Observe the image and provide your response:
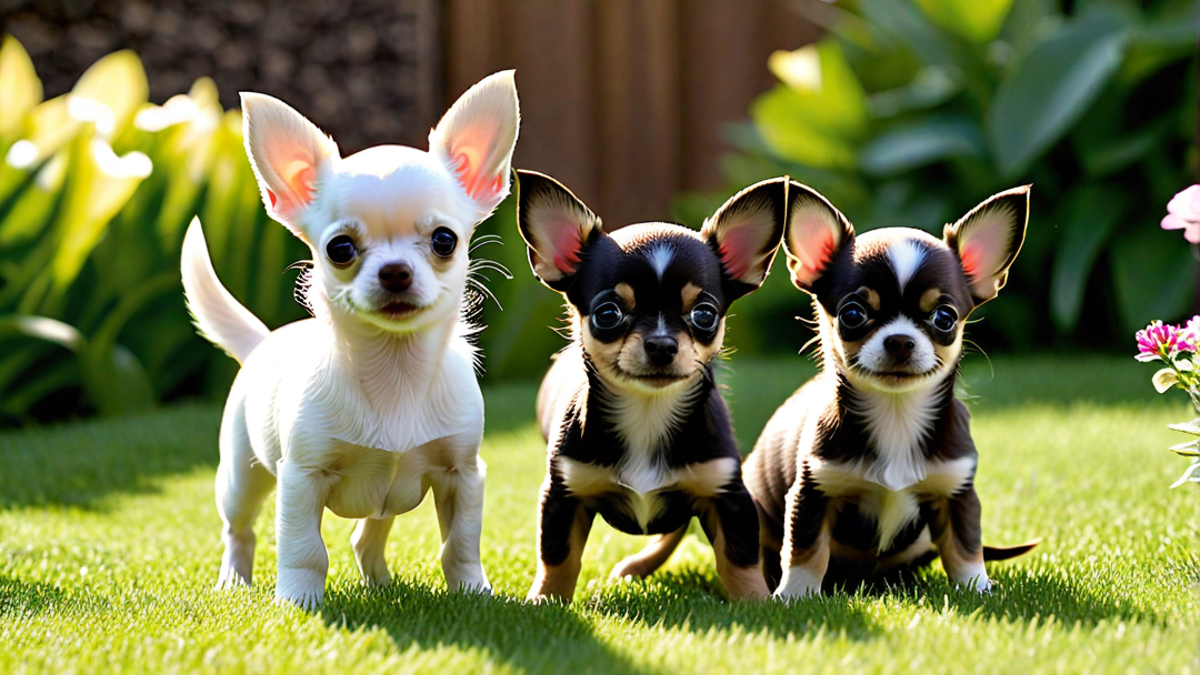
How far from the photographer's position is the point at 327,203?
2482mm

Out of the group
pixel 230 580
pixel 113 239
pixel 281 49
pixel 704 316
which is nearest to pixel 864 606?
pixel 704 316

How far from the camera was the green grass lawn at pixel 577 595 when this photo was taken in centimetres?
209

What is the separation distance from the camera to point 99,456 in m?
4.83

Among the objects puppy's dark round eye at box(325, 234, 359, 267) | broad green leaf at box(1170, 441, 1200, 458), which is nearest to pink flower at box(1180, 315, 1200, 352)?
broad green leaf at box(1170, 441, 1200, 458)

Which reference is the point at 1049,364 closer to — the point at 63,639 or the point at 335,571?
the point at 335,571

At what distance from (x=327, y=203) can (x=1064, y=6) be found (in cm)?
648

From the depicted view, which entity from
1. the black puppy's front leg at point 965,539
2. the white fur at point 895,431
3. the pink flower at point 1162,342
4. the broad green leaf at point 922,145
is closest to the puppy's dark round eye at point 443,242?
the white fur at point 895,431

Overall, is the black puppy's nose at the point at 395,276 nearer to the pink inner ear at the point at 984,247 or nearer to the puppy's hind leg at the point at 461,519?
the puppy's hind leg at the point at 461,519

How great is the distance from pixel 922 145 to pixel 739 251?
15.3 feet

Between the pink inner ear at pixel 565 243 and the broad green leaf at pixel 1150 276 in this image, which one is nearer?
the pink inner ear at pixel 565 243

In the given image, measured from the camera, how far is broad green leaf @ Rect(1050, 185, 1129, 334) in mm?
6652

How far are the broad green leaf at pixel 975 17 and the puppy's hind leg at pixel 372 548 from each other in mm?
5437

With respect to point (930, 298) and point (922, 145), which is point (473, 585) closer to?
point (930, 298)

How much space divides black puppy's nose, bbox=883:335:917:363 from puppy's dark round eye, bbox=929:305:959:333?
91 millimetres
